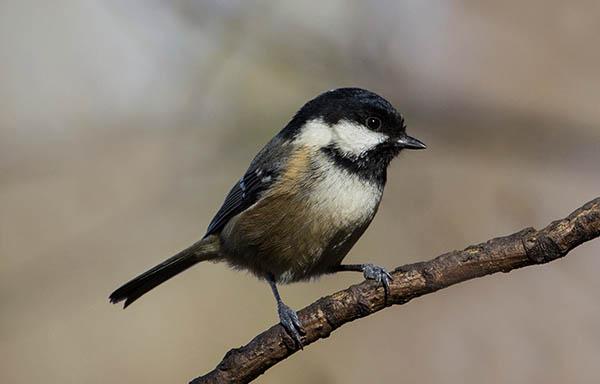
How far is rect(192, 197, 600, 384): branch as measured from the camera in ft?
6.61

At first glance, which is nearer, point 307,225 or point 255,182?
point 307,225

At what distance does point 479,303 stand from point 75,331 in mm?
2453

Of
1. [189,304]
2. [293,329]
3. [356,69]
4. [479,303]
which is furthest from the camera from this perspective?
[189,304]

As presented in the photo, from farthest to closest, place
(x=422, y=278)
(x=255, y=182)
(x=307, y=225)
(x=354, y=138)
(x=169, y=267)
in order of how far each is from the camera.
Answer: (x=169, y=267) → (x=255, y=182) → (x=354, y=138) → (x=307, y=225) → (x=422, y=278)

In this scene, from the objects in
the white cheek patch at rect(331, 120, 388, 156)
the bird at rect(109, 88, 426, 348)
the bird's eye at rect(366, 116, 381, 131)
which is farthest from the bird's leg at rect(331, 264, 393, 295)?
the bird's eye at rect(366, 116, 381, 131)

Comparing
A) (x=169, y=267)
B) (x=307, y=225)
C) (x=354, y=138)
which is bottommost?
(x=307, y=225)

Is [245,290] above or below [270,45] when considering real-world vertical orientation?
below

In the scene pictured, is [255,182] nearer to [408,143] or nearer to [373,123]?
[373,123]

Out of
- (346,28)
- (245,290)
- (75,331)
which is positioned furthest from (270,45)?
(75,331)

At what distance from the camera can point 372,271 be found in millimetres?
3184

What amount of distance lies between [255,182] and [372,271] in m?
1.00

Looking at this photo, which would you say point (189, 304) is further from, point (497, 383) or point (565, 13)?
point (565, 13)

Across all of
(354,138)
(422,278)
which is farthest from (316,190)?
(422,278)

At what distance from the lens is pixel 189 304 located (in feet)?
15.8
